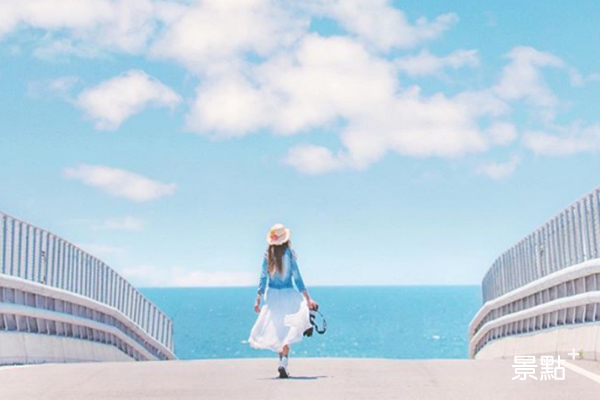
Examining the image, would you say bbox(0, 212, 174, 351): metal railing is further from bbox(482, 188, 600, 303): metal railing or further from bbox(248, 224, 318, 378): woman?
bbox(482, 188, 600, 303): metal railing

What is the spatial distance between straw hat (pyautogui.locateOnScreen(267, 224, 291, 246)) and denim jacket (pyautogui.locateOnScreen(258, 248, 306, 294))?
137 millimetres

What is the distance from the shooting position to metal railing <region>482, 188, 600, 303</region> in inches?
638

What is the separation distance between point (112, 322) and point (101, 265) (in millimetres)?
1265

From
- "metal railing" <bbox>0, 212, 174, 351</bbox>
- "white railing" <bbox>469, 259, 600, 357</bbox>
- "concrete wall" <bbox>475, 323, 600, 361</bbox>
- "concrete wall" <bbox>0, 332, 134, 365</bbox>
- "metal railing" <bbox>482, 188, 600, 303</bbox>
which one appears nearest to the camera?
"concrete wall" <bbox>475, 323, 600, 361</bbox>

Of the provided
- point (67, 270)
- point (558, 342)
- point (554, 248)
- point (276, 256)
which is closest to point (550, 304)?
point (558, 342)

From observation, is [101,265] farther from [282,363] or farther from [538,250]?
[282,363]

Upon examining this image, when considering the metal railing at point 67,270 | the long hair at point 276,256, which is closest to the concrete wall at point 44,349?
the metal railing at point 67,270

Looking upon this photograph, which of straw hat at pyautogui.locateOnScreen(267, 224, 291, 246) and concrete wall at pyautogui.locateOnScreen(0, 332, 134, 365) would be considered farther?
concrete wall at pyautogui.locateOnScreen(0, 332, 134, 365)

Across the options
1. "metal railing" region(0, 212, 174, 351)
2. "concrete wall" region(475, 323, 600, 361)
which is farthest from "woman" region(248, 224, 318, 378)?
"metal railing" region(0, 212, 174, 351)

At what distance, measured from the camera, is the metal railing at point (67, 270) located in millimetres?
16484

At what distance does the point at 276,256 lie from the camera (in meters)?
12.2

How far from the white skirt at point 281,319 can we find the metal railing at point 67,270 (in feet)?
16.7

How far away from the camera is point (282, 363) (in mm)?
12023

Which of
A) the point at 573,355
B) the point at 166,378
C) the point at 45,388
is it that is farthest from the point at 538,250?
the point at 45,388
